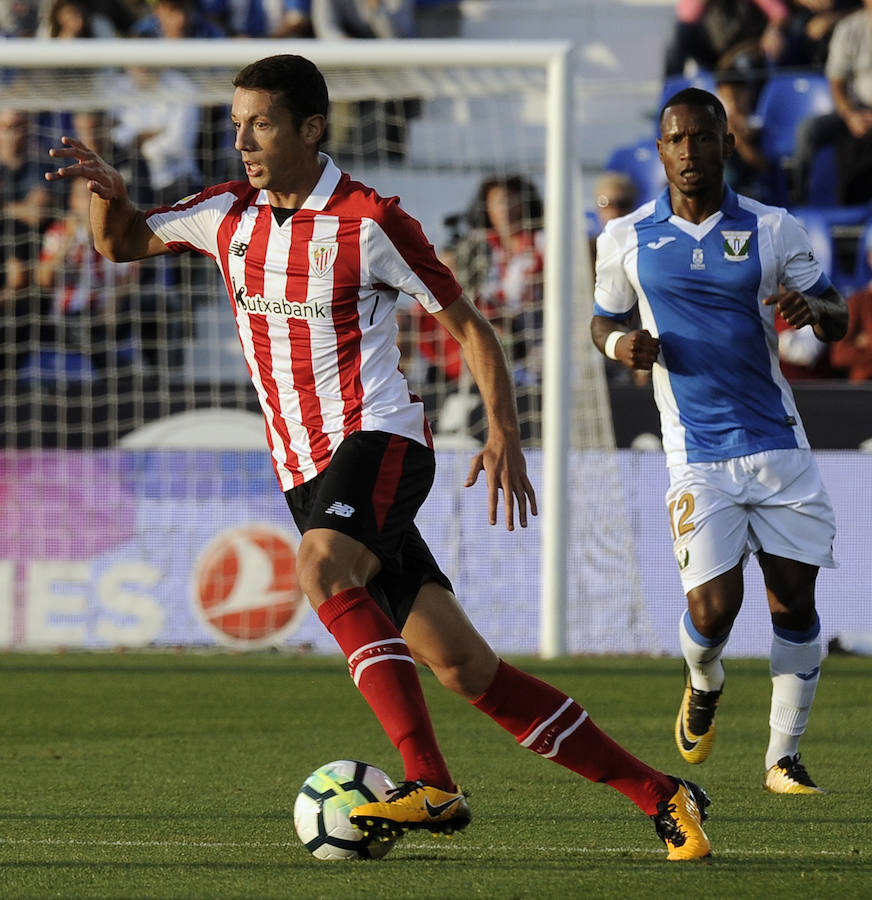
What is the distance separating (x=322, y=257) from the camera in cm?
415

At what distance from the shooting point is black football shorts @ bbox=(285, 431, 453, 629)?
3963 millimetres

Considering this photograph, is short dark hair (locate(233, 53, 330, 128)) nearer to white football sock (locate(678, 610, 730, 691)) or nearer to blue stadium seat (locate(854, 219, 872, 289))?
white football sock (locate(678, 610, 730, 691))

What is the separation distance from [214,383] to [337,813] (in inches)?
311

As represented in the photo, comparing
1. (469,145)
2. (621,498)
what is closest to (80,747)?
(621,498)

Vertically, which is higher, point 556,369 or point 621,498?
point 556,369

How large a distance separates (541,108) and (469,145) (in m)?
0.69

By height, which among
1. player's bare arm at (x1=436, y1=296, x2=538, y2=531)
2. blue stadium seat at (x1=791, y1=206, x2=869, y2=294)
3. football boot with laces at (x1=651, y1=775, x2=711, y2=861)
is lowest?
football boot with laces at (x1=651, y1=775, x2=711, y2=861)

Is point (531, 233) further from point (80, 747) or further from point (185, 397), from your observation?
point (80, 747)

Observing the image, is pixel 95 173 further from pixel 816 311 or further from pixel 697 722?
pixel 697 722

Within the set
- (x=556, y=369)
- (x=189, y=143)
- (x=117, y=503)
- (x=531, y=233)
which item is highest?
(x=189, y=143)

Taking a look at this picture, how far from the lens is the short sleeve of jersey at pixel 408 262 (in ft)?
13.5

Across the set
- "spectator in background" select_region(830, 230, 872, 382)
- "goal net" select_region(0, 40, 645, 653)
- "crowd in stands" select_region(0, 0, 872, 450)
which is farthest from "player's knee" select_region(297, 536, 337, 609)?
"spectator in background" select_region(830, 230, 872, 382)

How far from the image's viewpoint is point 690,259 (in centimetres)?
545

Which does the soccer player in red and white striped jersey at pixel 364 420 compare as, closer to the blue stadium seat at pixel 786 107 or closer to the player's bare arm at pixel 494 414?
the player's bare arm at pixel 494 414
